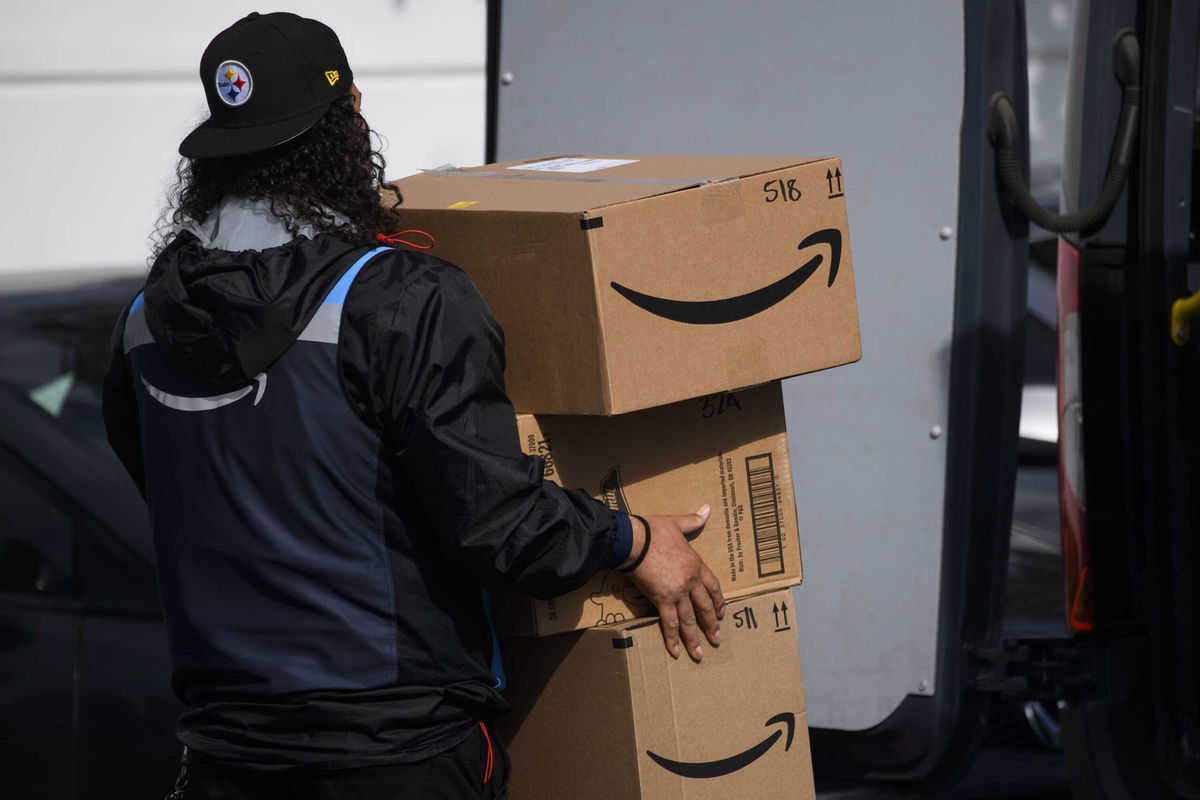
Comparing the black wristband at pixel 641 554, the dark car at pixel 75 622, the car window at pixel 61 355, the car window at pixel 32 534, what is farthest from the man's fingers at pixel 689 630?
the car window at pixel 61 355

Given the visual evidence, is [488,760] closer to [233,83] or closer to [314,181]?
[314,181]

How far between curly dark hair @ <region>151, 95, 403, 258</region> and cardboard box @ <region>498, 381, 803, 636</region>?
1.18 ft

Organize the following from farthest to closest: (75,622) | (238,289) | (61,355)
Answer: (61,355) → (75,622) → (238,289)

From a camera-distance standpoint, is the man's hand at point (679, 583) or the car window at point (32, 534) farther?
the car window at point (32, 534)

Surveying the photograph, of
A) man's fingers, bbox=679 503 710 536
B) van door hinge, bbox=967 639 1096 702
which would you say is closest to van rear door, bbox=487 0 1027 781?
van door hinge, bbox=967 639 1096 702

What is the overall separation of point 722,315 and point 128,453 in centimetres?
89

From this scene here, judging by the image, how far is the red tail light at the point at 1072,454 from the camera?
7.65 feet

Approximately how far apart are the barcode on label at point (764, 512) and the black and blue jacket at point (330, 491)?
37cm

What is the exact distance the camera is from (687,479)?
Result: 197 cm

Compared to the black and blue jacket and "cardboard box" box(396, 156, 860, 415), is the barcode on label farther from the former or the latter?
the black and blue jacket

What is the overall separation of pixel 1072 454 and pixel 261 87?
152 centimetres

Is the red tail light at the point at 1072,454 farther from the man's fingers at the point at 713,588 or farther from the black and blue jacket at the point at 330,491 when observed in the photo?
the black and blue jacket at the point at 330,491

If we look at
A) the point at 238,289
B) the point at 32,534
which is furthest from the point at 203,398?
the point at 32,534

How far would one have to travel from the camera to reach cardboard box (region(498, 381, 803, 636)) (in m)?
1.87
